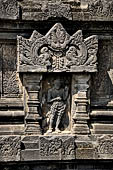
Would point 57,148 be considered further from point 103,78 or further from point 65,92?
point 103,78

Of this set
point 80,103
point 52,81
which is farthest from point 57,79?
point 80,103

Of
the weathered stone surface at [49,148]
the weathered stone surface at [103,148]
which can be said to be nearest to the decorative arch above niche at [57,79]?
the weathered stone surface at [49,148]

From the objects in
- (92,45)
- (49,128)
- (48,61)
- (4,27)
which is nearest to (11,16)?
(4,27)

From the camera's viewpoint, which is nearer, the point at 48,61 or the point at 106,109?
the point at 48,61

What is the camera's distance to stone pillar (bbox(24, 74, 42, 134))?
691cm

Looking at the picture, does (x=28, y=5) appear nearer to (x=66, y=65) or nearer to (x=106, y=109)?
(x=66, y=65)

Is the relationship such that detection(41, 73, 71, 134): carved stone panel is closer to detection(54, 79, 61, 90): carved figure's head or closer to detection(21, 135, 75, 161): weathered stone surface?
detection(54, 79, 61, 90): carved figure's head

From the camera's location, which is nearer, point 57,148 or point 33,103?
point 57,148

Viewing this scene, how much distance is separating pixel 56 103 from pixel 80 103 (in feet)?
1.44

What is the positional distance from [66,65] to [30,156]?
1727 millimetres

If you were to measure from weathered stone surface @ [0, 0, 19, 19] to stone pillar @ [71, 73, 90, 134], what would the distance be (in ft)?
5.04

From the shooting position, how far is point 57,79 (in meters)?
7.11

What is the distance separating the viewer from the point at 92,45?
6996 mm

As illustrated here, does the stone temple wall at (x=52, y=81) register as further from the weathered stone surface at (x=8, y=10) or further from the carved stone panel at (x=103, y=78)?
the carved stone panel at (x=103, y=78)
